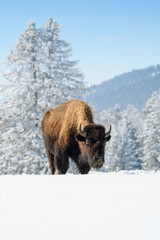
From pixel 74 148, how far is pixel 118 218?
16.3ft

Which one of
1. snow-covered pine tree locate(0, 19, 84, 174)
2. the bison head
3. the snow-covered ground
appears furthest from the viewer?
snow-covered pine tree locate(0, 19, 84, 174)

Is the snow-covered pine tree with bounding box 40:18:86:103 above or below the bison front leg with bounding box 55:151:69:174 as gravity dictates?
above

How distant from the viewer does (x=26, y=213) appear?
130 inches

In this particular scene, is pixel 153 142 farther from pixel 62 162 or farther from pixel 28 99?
pixel 62 162

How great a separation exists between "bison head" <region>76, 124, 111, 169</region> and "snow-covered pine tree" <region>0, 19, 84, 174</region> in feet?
32.3

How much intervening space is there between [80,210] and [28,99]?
15.2 meters

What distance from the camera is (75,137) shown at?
756 cm

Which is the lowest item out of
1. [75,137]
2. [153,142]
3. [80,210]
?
[153,142]

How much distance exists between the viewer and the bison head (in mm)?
6586

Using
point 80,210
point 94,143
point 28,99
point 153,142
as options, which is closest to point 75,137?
point 94,143

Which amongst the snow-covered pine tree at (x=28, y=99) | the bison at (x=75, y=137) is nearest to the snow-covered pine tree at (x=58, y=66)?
the snow-covered pine tree at (x=28, y=99)

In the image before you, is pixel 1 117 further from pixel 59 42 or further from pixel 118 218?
pixel 118 218

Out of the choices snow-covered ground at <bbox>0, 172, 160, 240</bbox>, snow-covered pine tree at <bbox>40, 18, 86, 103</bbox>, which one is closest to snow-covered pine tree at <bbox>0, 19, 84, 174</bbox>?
snow-covered pine tree at <bbox>40, 18, 86, 103</bbox>

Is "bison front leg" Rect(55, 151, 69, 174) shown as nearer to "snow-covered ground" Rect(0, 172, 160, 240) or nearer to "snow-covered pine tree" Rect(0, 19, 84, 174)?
"snow-covered ground" Rect(0, 172, 160, 240)
